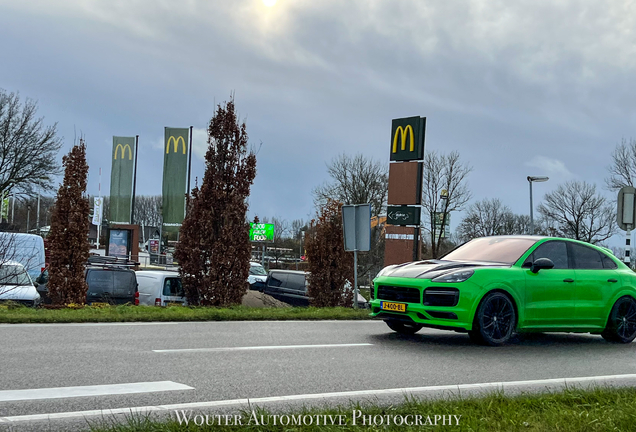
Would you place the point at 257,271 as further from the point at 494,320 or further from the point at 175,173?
the point at 494,320

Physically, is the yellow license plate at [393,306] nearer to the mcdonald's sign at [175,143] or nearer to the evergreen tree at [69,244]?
the evergreen tree at [69,244]

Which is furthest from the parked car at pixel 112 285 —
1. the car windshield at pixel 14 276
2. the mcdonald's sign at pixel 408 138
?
the mcdonald's sign at pixel 408 138

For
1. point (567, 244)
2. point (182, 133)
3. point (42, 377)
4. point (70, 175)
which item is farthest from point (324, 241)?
point (182, 133)

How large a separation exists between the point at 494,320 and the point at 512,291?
46 cm

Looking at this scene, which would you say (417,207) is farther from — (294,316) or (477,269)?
(477,269)

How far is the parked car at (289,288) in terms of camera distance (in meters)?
26.8

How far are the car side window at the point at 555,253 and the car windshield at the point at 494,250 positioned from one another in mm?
148

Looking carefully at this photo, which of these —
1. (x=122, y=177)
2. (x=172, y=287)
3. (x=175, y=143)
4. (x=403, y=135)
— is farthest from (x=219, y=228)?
(x=122, y=177)

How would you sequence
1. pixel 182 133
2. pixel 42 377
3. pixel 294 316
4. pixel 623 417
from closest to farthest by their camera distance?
pixel 623 417
pixel 42 377
pixel 294 316
pixel 182 133

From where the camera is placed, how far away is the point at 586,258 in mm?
10531

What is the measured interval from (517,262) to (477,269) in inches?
31.3

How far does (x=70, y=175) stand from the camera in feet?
65.6

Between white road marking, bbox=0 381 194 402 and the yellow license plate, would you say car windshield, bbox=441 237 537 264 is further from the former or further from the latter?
white road marking, bbox=0 381 194 402

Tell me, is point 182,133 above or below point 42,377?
above
